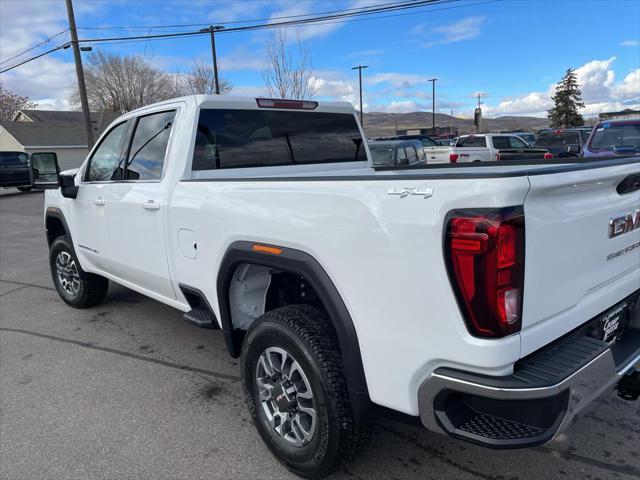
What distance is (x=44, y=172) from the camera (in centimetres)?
565

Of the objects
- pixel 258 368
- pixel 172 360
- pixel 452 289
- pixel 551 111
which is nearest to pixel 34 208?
pixel 172 360

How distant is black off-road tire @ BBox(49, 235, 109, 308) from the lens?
16.7 feet

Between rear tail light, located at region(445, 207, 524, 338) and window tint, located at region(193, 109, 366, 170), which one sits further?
window tint, located at region(193, 109, 366, 170)

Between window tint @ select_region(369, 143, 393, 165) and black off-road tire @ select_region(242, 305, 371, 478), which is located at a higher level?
window tint @ select_region(369, 143, 393, 165)

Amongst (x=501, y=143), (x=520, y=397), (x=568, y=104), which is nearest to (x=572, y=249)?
(x=520, y=397)

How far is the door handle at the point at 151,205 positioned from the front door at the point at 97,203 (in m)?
0.76

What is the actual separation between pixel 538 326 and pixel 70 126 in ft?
160

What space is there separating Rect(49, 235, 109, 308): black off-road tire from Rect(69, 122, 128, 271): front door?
29cm

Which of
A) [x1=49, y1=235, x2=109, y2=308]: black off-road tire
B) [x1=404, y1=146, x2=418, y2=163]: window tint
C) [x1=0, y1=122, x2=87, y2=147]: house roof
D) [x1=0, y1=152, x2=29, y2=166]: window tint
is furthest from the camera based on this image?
[x1=0, y1=122, x2=87, y2=147]: house roof

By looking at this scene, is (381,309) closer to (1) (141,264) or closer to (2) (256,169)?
(2) (256,169)

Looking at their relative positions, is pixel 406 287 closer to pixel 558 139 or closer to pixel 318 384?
pixel 318 384

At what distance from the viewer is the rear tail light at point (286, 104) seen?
3.82 m

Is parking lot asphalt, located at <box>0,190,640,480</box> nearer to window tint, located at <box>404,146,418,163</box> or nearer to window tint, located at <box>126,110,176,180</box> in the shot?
window tint, located at <box>126,110,176,180</box>

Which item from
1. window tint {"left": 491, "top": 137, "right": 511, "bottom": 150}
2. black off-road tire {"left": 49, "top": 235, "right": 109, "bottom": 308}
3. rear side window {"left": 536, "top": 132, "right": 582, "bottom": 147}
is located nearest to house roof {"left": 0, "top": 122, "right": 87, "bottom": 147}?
window tint {"left": 491, "top": 137, "right": 511, "bottom": 150}
